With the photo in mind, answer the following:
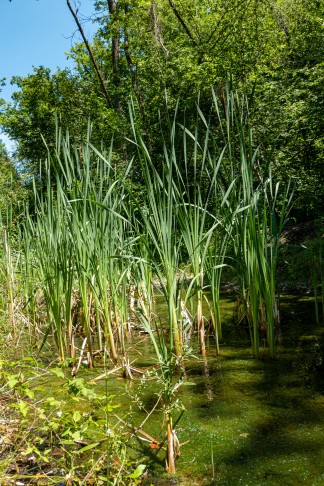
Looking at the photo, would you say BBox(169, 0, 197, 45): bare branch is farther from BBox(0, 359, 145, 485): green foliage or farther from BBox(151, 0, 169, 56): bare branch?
BBox(0, 359, 145, 485): green foliage

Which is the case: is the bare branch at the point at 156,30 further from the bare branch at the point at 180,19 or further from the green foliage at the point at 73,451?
the green foliage at the point at 73,451

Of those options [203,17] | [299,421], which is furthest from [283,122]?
[299,421]

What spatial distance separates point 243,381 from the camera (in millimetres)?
2350

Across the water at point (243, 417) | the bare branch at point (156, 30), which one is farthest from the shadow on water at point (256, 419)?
the bare branch at point (156, 30)

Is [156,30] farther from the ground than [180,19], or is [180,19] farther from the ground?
[180,19]

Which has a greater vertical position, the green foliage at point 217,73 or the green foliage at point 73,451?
the green foliage at point 217,73

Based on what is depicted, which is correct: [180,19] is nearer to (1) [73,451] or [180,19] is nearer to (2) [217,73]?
(2) [217,73]

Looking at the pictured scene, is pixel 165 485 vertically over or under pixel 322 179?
under

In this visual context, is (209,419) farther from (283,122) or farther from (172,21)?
(172,21)


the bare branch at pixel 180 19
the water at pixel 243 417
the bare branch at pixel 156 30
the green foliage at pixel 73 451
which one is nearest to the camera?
the green foliage at pixel 73 451

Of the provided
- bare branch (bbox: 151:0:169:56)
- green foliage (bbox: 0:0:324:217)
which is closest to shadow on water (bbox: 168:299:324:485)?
green foliage (bbox: 0:0:324:217)

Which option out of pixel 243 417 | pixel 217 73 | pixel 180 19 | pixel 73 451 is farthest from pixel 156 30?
pixel 73 451

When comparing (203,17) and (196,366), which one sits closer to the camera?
(196,366)

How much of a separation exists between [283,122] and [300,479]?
27.2 ft
